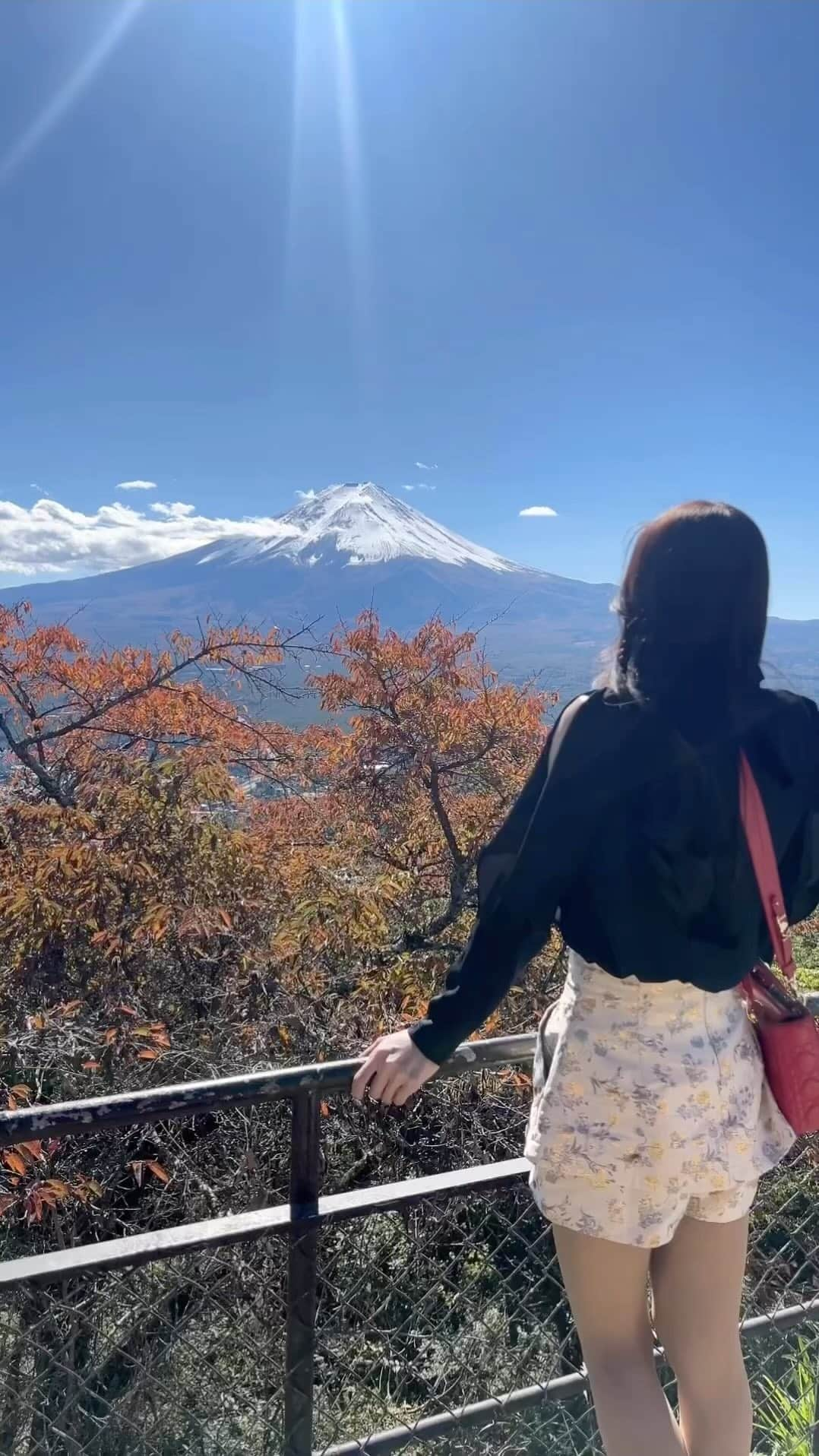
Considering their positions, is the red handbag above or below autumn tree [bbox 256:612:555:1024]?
above

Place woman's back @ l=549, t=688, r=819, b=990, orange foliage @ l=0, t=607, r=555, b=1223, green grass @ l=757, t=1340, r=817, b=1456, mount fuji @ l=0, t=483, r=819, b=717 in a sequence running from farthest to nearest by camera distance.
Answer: mount fuji @ l=0, t=483, r=819, b=717
orange foliage @ l=0, t=607, r=555, b=1223
green grass @ l=757, t=1340, r=817, b=1456
woman's back @ l=549, t=688, r=819, b=990

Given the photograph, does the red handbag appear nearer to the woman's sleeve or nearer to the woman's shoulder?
the woman's shoulder

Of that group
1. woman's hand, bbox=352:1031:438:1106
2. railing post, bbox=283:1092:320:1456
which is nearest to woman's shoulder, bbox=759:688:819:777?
woman's hand, bbox=352:1031:438:1106

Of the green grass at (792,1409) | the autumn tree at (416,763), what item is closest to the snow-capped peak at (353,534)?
the autumn tree at (416,763)

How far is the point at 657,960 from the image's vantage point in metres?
1.14

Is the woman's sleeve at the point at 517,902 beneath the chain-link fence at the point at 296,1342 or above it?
above

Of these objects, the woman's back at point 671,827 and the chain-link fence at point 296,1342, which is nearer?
the woman's back at point 671,827

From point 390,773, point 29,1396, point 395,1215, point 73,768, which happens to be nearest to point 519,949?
point 29,1396

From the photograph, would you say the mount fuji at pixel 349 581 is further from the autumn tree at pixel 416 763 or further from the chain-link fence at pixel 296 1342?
the chain-link fence at pixel 296 1342

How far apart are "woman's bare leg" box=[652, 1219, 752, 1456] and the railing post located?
0.58 metres

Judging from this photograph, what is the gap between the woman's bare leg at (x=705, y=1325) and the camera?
126 cm

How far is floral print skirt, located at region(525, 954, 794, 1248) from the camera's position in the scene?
1.19 m

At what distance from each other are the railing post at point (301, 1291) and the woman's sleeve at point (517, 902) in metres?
0.36

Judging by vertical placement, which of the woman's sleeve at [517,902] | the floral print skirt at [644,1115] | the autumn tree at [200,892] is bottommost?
the autumn tree at [200,892]
